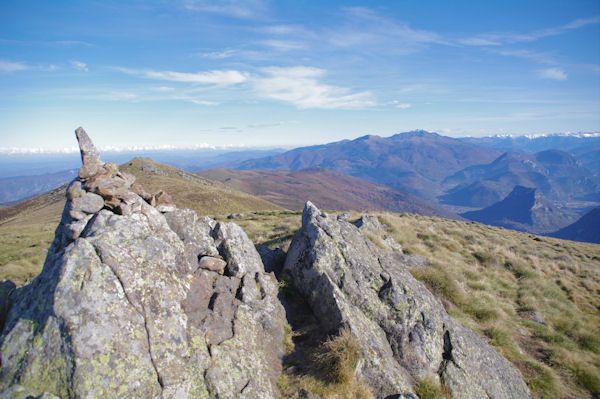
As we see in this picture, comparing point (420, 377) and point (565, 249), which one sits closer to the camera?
point (420, 377)

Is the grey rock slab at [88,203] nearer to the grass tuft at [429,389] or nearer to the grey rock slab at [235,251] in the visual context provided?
the grey rock slab at [235,251]

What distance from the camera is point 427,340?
373 inches

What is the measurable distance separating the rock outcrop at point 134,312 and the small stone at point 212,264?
0.12ft

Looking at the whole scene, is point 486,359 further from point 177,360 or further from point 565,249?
point 565,249

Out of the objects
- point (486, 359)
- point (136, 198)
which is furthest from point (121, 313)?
point (486, 359)

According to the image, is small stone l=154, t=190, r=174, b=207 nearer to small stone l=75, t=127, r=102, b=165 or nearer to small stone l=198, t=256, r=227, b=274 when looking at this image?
small stone l=75, t=127, r=102, b=165

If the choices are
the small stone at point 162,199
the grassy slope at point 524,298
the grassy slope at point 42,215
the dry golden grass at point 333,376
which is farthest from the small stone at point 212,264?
the grassy slope at point 42,215

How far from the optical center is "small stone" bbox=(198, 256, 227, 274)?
30.0 ft

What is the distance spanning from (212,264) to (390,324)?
674 centimetres

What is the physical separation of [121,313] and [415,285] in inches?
424

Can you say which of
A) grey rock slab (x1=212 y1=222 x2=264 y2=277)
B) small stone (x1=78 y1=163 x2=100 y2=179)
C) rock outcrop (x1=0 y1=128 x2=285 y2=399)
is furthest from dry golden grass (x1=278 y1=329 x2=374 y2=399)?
small stone (x1=78 y1=163 x2=100 y2=179)

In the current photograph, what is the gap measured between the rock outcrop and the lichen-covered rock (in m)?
1.91

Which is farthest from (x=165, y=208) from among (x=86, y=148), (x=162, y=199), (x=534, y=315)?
(x=534, y=315)

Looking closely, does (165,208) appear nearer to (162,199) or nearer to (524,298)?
(162,199)
